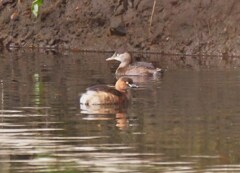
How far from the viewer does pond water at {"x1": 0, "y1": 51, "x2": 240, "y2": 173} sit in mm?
11609

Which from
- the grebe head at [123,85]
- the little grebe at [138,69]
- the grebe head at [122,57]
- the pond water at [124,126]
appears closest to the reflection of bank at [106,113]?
the pond water at [124,126]

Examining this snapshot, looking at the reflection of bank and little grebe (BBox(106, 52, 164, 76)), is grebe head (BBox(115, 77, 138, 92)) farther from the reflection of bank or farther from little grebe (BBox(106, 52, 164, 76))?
little grebe (BBox(106, 52, 164, 76))

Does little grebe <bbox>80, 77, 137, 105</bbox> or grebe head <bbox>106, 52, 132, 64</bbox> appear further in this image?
grebe head <bbox>106, 52, 132, 64</bbox>

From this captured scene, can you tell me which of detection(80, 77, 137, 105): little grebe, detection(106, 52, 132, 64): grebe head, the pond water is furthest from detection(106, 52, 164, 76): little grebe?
detection(80, 77, 137, 105): little grebe

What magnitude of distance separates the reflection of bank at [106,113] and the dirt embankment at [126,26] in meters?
11.8

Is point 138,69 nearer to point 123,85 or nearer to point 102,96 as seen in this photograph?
point 123,85

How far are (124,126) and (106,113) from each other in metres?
1.60

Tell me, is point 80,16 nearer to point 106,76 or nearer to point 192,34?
point 192,34

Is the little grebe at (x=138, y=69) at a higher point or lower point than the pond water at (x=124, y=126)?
lower

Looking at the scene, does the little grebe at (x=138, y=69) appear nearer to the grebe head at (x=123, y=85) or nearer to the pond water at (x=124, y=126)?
the pond water at (x=124, y=126)

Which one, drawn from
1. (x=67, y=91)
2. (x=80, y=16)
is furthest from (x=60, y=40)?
(x=67, y=91)

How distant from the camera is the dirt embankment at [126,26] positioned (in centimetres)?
2878

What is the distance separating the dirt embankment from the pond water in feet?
21.5

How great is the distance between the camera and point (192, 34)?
29047mm
